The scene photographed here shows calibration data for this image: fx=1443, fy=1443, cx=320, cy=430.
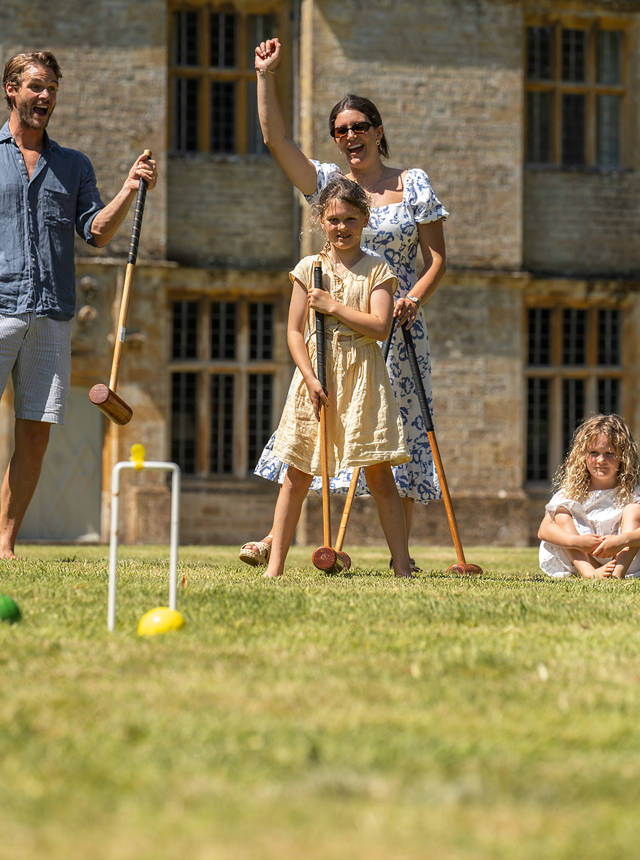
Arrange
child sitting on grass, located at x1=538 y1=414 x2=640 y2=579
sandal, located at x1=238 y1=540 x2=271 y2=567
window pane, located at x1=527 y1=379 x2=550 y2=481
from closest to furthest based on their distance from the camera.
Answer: sandal, located at x1=238 y1=540 x2=271 y2=567
child sitting on grass, located at x1=538 y1=414 x2=640 y2=579
window pane, located at x1=527 y1=379 x2=550 y2=481

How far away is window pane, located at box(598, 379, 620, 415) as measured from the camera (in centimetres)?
1806

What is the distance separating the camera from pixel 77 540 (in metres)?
16.8

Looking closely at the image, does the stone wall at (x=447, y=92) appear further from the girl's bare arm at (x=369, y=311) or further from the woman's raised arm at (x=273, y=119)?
the girl's bare arm at (x=369, y=311)

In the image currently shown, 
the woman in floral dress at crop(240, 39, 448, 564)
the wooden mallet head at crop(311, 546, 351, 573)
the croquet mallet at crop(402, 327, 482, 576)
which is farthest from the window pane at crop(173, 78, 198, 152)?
the wooden mallet head at crop(311, 546, 351, 573)

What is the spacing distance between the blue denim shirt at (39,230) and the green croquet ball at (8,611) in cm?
302

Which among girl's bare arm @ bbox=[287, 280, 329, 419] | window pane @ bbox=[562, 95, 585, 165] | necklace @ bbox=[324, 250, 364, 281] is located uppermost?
window pane @ bbox=[562, 95, 585, 165]

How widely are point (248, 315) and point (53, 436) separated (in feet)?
9.01

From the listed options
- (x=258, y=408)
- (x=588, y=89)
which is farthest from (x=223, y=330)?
(x=588, y=89)

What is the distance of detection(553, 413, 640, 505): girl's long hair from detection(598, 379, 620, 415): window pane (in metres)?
10.3

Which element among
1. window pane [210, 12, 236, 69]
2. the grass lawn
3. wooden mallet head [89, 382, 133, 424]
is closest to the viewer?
the grass lawn

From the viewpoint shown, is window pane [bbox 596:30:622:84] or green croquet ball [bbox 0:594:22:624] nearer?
green croquet ball [bbox 0:594:22:624]

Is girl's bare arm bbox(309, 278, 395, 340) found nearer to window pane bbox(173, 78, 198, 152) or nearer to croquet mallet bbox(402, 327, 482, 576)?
croquet mallet bbox(402, 327, 482, 576)

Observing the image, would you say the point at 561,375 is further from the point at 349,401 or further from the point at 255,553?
the point at 349,401

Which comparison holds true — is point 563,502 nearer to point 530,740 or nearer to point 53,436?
point 530,740
